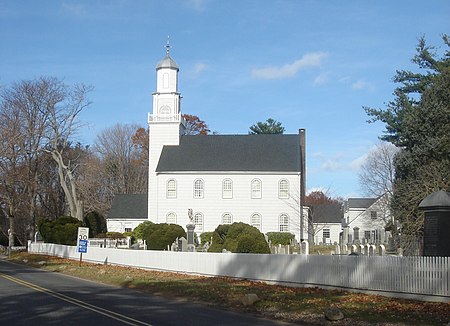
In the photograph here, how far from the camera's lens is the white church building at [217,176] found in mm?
A: 71562

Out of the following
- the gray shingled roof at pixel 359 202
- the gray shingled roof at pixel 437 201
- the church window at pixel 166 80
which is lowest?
the gray shingled roof at pixel 437 201

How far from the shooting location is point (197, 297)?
23.7 metres

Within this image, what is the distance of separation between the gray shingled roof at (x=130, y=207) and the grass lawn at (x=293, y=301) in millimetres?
44677

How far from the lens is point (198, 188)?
72.9 meters

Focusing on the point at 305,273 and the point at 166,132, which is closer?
the point at 305,273

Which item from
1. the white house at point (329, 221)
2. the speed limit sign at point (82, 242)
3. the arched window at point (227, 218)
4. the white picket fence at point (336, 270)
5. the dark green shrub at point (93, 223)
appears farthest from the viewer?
the white house at point (329, 221)

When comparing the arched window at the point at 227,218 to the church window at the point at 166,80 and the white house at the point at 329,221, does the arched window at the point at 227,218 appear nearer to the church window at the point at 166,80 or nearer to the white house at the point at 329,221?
the church window at the point at 166,80

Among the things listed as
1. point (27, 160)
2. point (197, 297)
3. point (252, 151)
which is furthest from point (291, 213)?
point (197, 297)

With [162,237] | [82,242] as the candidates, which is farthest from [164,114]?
[82,242]

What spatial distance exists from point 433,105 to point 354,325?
24114mm

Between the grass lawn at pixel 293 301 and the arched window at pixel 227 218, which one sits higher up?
the arched window at pixel 227 218

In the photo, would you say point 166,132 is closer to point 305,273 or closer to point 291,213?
point 291,213

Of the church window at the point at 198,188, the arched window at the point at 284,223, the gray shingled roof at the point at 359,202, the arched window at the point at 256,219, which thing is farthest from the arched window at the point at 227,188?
the gray shingled roof at the point at 359,202

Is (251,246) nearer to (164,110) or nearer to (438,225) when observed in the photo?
(438,225)
